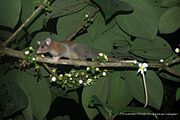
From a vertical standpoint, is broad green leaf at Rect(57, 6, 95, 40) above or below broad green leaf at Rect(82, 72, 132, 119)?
above

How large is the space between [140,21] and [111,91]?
198mm

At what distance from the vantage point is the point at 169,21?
70 centimetres

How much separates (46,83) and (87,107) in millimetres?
122

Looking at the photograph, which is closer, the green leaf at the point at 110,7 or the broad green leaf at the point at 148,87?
the green leaf at the point at 110,7

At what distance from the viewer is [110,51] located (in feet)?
2.35

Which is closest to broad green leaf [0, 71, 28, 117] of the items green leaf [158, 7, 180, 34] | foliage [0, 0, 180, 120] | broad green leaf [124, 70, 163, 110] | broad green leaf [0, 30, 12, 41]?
foliage [0, 0, 180, 120]

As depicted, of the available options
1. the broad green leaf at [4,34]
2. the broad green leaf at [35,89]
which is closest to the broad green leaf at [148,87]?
the broad green leaf at [35,89]

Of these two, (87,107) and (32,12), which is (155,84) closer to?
(87,107)

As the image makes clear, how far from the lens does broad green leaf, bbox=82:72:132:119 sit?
29.2 inches

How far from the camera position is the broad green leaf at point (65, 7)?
66 centimetres

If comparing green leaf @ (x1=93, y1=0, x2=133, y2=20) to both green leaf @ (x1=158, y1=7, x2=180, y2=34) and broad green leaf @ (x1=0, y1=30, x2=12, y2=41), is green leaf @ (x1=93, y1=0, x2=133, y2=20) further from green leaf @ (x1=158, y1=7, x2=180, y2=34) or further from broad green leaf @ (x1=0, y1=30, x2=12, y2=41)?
broad green leaf @ (x1=0, y1=30, x2=12, y2=41)

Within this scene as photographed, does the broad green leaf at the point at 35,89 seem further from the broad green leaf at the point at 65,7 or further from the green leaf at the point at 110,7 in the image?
the green leaf at the point at 110,7

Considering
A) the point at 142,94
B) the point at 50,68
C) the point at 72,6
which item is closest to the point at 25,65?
the point at 50,68

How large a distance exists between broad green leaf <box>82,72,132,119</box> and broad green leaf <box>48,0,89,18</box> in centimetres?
19
